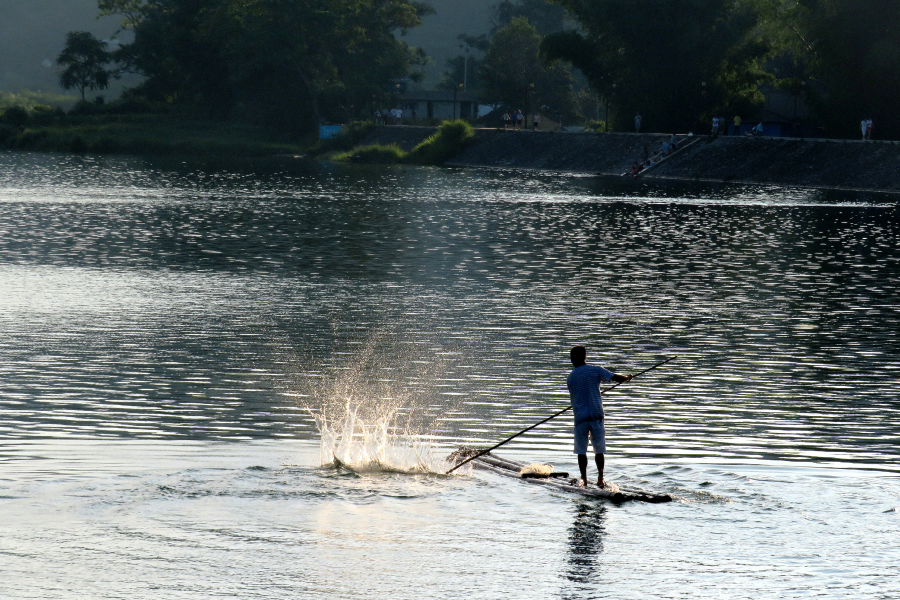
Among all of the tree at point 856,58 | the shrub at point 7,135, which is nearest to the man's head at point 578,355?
the tree at point 856,58

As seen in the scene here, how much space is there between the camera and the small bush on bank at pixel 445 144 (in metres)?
119

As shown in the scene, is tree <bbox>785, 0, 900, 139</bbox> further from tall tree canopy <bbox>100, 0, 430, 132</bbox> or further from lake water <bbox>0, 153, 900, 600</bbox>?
tall tree canopy <bbox>100, 0, 430, 132</bbox>

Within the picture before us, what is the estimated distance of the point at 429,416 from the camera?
19250 millimetres

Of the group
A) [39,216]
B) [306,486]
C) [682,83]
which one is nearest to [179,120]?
[682,83]

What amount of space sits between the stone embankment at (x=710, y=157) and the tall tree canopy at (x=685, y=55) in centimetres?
448

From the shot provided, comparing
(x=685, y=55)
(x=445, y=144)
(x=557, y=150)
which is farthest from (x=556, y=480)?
(x=445, y=144)

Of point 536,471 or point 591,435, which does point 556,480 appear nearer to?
point 536,471

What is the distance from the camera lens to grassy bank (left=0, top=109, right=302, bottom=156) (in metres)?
137

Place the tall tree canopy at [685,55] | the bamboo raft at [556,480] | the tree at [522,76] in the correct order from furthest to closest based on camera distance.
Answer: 1. the tree at [522,76]
2. the tall tree canopy at [685,55]
3. the bamboo raft at [556,480]

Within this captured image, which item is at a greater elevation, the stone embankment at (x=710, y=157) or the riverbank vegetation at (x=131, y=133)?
the riverbank vegetation at (x=131, y=133)

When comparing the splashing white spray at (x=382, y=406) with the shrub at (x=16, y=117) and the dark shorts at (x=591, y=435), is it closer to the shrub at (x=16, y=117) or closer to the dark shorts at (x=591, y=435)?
the dark shorts at (x=591, y=435)

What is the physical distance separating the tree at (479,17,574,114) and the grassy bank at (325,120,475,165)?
1185 inches

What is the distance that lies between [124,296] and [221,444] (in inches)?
612

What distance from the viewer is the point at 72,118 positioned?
14938cm
